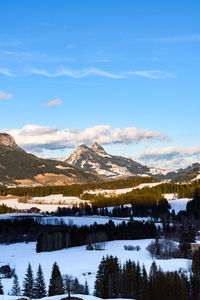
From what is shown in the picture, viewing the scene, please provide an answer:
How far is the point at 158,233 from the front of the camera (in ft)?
632

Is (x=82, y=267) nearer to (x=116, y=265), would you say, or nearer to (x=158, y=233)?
(x=116, y=265)

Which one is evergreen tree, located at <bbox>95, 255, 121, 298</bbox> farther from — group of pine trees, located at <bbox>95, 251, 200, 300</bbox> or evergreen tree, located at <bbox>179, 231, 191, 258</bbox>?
evergreen tree, located at <bbox>179, 231, 191, 258</bbox>

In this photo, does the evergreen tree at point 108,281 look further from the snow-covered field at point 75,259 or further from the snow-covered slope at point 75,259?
the snow-covered field at point 75,259

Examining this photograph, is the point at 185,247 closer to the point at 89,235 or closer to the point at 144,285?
the point at 144,285

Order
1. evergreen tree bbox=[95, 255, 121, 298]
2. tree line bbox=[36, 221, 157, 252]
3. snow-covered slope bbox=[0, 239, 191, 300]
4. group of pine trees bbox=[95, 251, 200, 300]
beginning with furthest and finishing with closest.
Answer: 1. tree line bbox=[36, 221, 157, 252]
2. snow-covered slope bbox=[0, 239, 191, 300]
3. evergreen tree bbox=[95, 255, 121, 298]
4. group of pine trees bbox=[95, 251, 200, 300]

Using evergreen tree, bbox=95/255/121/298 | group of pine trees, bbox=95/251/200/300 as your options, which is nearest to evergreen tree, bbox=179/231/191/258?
group of pine trees, bbox=95/251/200/300

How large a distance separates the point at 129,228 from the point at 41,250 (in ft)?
156

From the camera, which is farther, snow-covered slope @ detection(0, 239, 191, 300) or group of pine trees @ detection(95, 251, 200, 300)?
snow-covered slope @ detection(0, 239, 191, 300)

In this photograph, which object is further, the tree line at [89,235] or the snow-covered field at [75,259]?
the tree line at [89,235]

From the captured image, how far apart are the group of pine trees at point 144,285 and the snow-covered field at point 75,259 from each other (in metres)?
5.97

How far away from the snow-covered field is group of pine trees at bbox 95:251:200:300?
597cm

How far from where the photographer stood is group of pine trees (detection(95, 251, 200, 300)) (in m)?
88.6

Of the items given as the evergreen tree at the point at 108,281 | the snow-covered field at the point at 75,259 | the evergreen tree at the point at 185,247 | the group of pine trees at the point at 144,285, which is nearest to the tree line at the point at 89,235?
the snow-covered field at the point at 75,259

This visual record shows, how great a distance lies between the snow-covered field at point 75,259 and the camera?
114750mm
